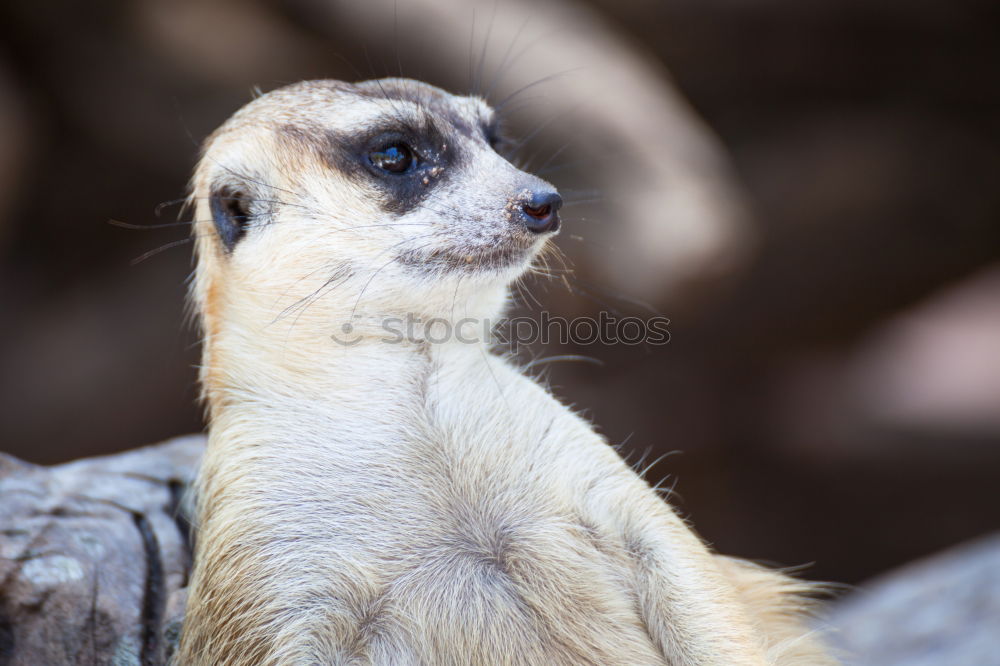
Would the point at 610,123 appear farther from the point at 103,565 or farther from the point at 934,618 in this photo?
the point at 103,565

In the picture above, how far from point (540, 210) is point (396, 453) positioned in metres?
0.67

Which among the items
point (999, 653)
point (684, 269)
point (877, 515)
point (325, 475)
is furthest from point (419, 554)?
point (877, 515)

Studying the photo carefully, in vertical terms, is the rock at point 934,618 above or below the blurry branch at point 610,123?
below

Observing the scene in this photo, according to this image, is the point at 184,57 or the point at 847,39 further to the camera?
the point at 847,39

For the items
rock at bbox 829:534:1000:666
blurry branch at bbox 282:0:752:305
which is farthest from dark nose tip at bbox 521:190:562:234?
blurry branch at bbox 282:0:752:305

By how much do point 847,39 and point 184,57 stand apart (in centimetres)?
395

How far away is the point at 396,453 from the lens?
7.11 feet

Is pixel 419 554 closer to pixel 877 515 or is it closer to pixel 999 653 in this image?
pixel 999 653

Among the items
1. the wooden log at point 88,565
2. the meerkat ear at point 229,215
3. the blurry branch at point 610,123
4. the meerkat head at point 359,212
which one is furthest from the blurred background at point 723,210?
the wooden log at point 88,565

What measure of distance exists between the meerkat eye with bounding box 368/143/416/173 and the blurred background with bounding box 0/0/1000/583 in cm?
227

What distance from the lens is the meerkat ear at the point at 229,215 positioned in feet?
7.64

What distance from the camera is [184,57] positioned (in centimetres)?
525

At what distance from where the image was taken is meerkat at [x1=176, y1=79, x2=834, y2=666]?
6.60 feet

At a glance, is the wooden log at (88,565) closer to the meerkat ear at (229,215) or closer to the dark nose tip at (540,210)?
the meerkat ear at (229,215)
